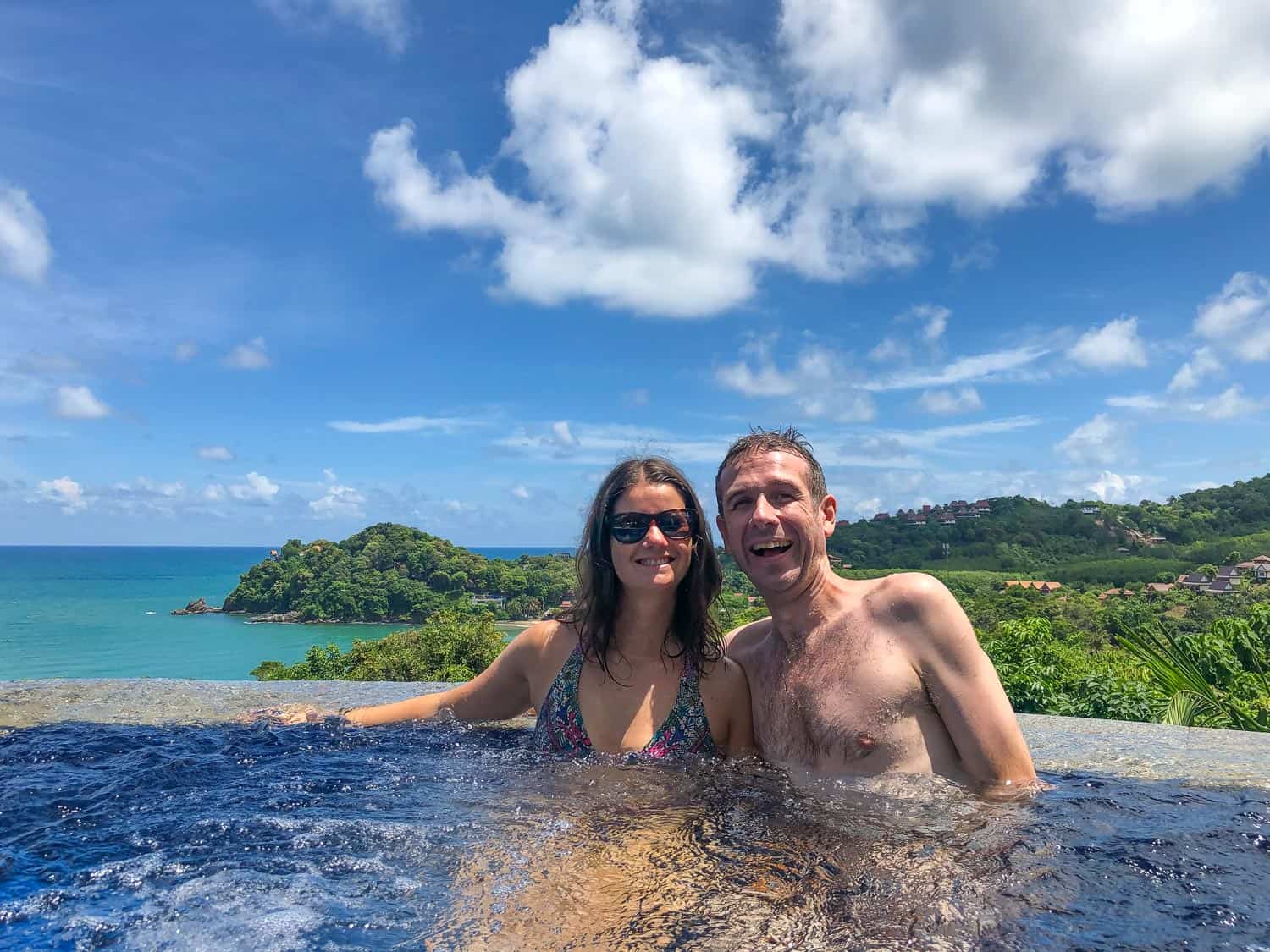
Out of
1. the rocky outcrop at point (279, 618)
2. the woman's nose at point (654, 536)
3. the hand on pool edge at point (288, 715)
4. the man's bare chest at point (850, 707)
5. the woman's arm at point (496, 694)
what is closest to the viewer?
the man's bare chest at point (850, 707)

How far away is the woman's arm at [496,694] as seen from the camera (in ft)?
14.5

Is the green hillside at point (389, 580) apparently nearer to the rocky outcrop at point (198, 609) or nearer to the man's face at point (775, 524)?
the rocky outcrop at point (198, 609)

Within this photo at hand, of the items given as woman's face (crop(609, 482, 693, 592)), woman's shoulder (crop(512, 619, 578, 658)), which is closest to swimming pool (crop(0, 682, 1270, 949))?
woman's shoulder (crop(512, 619, 578, 658))

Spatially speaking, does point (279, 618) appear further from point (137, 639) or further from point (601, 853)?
Result: point (601, 853)

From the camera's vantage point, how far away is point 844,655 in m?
3.47

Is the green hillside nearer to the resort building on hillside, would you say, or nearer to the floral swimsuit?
the resort building on hillside

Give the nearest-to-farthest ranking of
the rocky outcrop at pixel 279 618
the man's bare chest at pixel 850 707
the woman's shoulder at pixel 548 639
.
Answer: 1. the man's bare chest at pixel 850 707
2. the woman's shoulder at pixel 548 639
3. the rocky outcrop at pixel 279 618

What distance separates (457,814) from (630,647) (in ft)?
3.58

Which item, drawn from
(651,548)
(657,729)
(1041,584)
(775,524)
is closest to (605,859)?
(657,729)

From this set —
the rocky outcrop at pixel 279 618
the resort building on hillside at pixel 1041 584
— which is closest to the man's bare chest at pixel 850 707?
the resort building on hillside at pixel 1041 584

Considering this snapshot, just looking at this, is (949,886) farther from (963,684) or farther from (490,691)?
(490,691)

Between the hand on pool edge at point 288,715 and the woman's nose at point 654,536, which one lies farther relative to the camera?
the hand on pool edge at point 288,715

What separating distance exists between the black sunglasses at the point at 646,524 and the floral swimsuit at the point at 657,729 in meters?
0.66

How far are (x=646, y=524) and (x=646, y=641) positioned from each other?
0.63 metres
